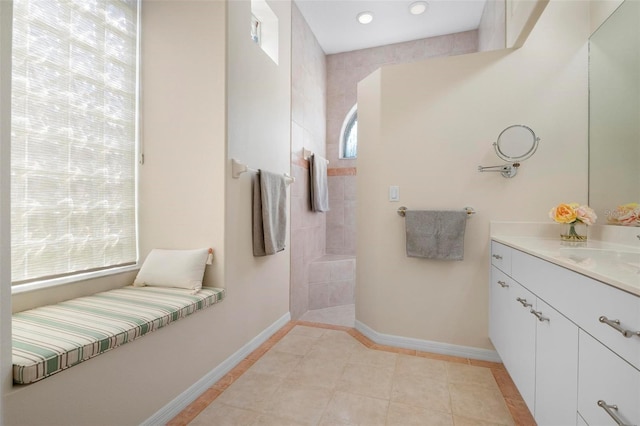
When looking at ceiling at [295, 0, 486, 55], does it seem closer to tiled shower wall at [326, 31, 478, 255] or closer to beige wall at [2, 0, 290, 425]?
tiled shower wall at [326, 31, 478, 255]

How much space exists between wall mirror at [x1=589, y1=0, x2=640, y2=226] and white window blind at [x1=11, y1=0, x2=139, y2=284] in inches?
115

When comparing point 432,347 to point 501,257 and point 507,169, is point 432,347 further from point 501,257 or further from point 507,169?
point 507,169

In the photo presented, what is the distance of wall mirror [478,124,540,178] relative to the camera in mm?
1897

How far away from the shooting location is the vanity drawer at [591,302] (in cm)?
71

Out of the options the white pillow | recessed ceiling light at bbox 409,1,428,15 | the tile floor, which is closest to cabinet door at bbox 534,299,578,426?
the tile floor

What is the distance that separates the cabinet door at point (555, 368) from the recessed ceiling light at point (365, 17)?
3.07 meters

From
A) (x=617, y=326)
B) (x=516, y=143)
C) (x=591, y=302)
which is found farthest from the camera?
(x=516, y=143)

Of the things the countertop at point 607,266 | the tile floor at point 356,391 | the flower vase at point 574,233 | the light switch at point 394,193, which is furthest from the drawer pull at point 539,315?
the light switch at point 394,193

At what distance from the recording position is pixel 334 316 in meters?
3.13

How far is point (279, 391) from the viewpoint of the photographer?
1.71 metres

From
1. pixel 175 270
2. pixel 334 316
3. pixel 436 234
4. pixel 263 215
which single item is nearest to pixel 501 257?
pixel 436 234

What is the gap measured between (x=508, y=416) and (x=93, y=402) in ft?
6.22

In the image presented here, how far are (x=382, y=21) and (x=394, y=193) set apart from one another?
214cm

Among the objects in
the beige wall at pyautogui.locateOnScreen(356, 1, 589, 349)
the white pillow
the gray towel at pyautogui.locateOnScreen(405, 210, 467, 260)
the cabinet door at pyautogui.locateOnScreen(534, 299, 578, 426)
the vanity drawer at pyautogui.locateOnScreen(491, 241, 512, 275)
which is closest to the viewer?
the cabinet door at pyautogui.locateOnScreen(534, 299, 578, 426)
